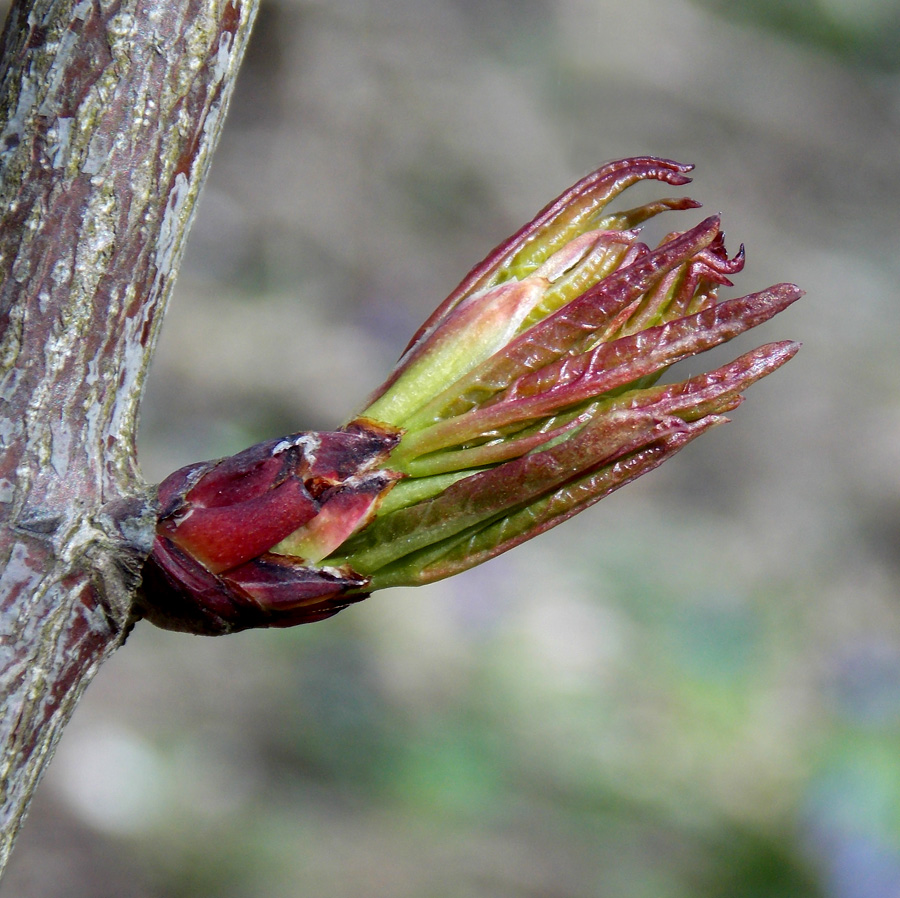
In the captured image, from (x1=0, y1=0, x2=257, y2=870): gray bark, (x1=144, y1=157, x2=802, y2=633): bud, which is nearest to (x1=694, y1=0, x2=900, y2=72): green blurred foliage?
(x1=144, y1=157, x2=802, y2=633): bud

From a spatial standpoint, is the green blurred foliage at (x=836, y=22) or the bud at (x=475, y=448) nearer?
the bud at (x=475, y=448)

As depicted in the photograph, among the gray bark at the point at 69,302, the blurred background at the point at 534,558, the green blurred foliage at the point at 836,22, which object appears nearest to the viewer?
the gray bark at the point at 69,302

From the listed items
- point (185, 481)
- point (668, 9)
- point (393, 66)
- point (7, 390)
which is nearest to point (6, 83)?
point (7, 390)

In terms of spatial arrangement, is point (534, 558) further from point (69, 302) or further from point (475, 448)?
point (69, 302)

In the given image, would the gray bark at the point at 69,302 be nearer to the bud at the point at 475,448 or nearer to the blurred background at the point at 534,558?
the bud at the point at 475,448

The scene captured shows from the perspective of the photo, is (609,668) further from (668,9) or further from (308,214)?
(668,9)

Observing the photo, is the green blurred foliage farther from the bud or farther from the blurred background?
the bud

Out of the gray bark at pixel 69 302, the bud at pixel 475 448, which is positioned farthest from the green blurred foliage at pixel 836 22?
the gray bark at pixel 69 302
